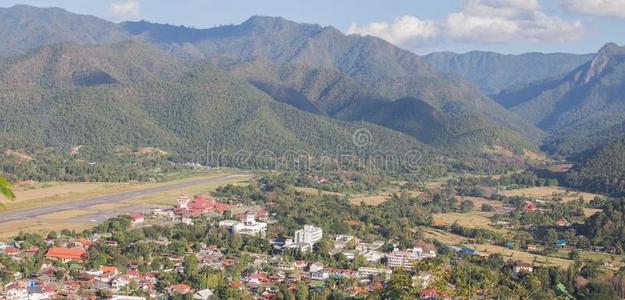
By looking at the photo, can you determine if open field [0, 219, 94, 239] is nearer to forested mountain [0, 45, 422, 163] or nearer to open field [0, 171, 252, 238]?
open field [0, 171, 252, 238]

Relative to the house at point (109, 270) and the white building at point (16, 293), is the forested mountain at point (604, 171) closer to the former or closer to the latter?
the house at point (109, 270)

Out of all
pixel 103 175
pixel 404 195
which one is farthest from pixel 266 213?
pixel 103 175

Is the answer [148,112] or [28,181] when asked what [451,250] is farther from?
[148,112]

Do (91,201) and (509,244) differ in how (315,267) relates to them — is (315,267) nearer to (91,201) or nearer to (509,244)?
(509,244)

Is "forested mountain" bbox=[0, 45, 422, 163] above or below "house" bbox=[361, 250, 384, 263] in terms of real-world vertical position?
above

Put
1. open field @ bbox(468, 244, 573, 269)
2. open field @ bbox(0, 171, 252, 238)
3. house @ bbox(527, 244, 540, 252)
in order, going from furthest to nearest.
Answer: open field @ bbox(0, 171, 252, 238) < house @ bbox(527, 244, 540, 252) < open field @ bbox(468, 244, 573, 269)

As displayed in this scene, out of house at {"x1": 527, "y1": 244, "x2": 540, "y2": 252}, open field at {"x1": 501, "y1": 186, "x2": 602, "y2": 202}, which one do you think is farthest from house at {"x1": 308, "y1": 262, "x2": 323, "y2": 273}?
open field at {"x1": 501, "y1": 186, "x2": 602, "y2": 202}

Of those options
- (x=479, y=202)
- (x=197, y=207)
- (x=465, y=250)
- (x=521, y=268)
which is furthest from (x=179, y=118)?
(x=521, y=268)

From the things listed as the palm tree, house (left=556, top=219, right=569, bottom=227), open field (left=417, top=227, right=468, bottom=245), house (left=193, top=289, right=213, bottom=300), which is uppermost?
the palm tree
